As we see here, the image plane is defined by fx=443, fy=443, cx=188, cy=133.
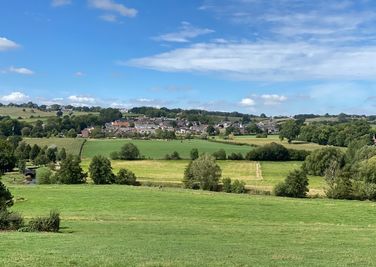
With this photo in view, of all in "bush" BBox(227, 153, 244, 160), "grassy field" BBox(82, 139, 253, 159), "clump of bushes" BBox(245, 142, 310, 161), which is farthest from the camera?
"grassy field" BBox(82, 139, 253, 159)

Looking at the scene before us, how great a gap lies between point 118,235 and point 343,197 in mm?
60419

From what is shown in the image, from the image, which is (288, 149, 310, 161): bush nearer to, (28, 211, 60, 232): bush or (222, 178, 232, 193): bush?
(222, 178, 232, 193): bush

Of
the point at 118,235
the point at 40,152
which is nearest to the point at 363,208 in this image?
the point at 118,235

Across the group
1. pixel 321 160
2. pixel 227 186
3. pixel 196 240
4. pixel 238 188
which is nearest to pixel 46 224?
pixel 196 240

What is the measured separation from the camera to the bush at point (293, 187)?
80.6 meters

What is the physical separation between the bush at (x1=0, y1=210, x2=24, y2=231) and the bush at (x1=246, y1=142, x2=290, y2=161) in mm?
109969

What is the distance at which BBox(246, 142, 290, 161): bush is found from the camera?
13862cm

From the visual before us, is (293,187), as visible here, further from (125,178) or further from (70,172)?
(70,172)

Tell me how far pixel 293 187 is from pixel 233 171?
35.4 m

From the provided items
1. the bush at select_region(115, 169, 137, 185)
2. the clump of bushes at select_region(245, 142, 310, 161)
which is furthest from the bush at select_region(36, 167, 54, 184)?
the clump of bushes at select_region(245, 142, 310, 161)

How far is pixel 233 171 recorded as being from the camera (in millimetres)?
115188

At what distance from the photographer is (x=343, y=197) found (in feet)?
263

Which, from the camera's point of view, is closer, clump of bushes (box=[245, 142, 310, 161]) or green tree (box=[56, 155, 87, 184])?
green tree (box=[56, 155, 87, 184])

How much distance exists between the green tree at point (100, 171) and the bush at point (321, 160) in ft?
172
